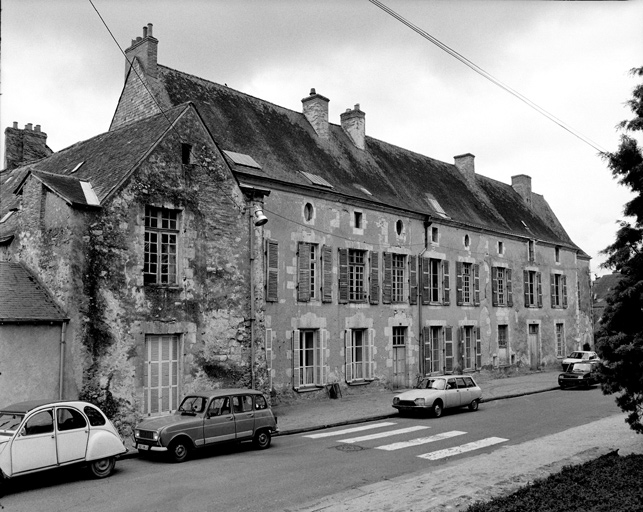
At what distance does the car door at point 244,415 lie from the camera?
1359 centimetres

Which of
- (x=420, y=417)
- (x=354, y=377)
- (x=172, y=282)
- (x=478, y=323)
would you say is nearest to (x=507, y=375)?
(x=478, y=323)

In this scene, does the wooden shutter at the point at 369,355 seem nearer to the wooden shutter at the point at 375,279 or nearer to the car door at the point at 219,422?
the wooden shutter at the point at 375,279

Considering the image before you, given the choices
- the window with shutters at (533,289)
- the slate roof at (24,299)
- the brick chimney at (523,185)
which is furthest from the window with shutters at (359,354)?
the brick chimney at (523,185)

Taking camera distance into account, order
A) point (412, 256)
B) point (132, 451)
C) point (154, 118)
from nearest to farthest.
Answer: point (132, 451)
point (154, 118)
point (412, 256)

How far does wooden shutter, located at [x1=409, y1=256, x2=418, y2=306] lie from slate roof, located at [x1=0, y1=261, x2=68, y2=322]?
50.8 feet

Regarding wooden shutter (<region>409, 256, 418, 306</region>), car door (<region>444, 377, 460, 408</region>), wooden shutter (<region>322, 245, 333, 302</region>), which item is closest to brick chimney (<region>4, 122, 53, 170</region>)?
wooden shutter (<region>322, 245, 333, 302</region>)

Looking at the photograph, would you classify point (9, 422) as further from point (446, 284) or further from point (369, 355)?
point (446, 284)

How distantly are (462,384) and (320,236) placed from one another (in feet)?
23.0

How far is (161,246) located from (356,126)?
1480 centimetres

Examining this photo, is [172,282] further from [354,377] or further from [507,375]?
[507,375]

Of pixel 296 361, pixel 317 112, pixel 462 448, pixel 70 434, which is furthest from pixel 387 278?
pixel 70 434

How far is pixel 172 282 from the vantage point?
15.8 metres

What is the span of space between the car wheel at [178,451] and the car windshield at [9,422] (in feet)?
9.95

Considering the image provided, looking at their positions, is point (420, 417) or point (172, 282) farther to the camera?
point (420, 417)
